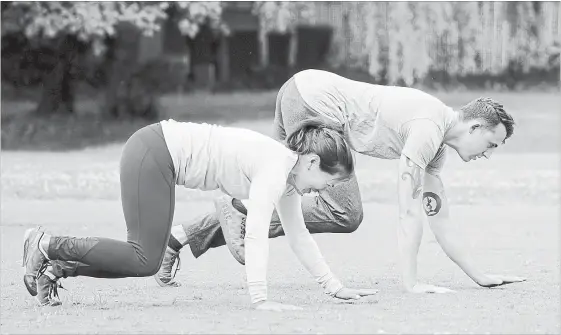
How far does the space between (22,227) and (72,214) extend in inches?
35.7

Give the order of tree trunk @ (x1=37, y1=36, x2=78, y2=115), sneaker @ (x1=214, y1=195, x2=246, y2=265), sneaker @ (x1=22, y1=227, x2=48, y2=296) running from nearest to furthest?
sneaker @ (x1=22, y1=227, x2=48, y2=296) < sneaker @ (x1=214, y1=195, x2=246, y2=265) < tree trunk @ (x1=37, y1=36, x2=78, y2=115)

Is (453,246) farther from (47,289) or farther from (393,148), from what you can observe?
(47,289)

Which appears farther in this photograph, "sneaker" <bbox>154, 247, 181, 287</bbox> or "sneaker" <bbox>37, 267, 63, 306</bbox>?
"sneaker" <bbox>154, 247, 181, 287</bbox>

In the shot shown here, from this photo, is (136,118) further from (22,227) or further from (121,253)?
(121,253)

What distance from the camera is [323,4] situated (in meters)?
24.9

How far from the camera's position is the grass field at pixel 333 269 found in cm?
503

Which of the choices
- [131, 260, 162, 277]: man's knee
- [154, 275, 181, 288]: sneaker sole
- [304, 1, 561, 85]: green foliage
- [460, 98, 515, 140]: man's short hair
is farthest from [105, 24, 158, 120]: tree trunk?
[131, 260, 162, 277]: man's knee

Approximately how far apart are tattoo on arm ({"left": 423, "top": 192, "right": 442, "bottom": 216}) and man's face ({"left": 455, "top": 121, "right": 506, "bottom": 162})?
0.48m

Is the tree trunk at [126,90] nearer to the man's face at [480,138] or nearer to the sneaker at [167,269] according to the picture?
the sneaker at [167,269]

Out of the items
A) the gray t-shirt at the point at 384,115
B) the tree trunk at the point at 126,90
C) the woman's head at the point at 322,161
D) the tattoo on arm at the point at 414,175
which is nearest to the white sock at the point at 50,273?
the woman's head at the point at 322,161

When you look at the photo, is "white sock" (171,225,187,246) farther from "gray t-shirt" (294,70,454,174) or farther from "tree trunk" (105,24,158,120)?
"tree trunk" (105,24,158,120)

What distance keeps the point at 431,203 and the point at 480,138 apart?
1.97ft

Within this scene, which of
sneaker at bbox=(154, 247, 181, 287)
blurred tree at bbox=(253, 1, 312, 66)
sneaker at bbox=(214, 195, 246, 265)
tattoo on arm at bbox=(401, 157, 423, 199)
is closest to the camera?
tattoo on arm at bbox=(401, 157, 423, 199)

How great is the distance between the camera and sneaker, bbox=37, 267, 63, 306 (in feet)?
18.1
